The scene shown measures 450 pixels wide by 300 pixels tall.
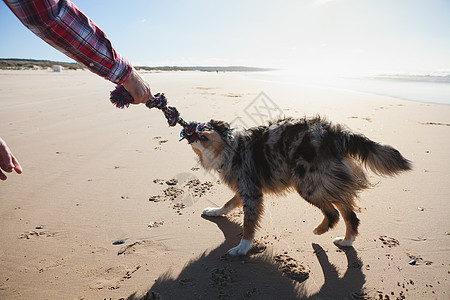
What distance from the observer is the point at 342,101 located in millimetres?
9867

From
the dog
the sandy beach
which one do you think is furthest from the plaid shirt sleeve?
the sandy beach

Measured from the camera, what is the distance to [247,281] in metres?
2.26

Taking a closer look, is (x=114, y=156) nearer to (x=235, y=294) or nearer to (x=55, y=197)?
(x=55, y=197)

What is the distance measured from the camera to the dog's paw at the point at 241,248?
103 inches

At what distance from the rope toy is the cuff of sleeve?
19 cm

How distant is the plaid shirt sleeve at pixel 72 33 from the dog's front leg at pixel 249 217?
5.89ft

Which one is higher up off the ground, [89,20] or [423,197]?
[89,20]

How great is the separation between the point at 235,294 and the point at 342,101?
952 cm

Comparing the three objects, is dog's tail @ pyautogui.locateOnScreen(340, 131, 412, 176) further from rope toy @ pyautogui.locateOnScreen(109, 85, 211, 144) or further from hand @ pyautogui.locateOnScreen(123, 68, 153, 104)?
hand @ pyautogui.locateOnScreen(123, 68, 153, 104)

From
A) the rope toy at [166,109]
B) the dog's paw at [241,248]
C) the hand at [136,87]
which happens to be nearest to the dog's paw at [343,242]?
the dog's paw at [241,248]

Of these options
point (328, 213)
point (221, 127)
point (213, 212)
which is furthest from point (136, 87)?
point (328, 213)

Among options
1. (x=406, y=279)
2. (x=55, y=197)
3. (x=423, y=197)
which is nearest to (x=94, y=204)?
(x=55, y=197)

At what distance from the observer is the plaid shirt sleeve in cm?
157

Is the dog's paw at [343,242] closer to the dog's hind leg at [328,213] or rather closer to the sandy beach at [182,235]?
the sandy beach at [182,235]
